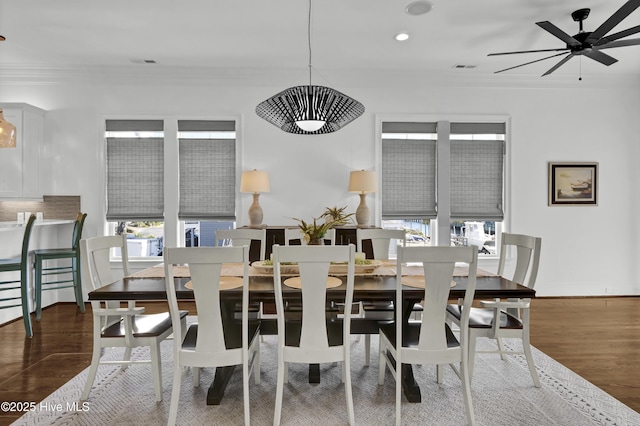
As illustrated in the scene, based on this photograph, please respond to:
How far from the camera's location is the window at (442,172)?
192 inches

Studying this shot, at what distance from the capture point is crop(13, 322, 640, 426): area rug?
215 centimetres

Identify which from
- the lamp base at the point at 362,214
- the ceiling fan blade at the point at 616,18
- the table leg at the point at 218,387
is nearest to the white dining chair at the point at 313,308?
the table leg at the point at 218,387

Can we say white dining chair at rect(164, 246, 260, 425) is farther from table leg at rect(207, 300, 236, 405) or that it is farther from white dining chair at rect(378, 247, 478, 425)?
white dining chair at rect(378, 247, 478, 425)

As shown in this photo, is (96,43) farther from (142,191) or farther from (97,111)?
(142,191)

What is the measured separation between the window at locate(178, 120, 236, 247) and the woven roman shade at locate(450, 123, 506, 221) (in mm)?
2885

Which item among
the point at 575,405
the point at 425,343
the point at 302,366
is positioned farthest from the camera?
the point at 302,366

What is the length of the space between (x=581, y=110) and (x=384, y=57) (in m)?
2.82

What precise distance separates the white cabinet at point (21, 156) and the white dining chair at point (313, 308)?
13.4 ft

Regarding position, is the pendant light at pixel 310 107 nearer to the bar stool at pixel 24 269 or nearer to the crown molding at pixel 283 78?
the crown molding at pixel 283 78

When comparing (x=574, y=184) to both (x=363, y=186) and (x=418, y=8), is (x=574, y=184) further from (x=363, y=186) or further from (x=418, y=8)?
(x=418, y=8)

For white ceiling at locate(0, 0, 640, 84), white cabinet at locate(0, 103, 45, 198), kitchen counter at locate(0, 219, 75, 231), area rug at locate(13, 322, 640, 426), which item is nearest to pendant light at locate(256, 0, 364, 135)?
white ceiling at locate(0, 0, 640, 84)

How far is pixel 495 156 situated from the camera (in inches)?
195

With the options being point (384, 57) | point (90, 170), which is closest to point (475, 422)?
point (384, 57)

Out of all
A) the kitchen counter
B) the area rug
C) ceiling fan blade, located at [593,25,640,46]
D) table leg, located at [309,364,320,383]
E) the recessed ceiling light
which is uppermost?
the recessed ceiling light
